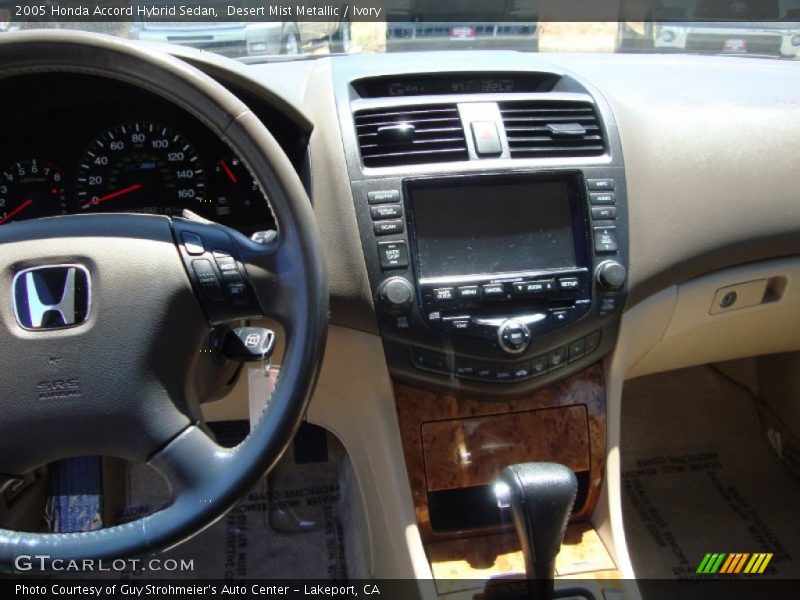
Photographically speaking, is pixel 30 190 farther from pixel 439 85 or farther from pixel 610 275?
pixel 610 275

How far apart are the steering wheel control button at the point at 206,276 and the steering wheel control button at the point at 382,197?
366 mm

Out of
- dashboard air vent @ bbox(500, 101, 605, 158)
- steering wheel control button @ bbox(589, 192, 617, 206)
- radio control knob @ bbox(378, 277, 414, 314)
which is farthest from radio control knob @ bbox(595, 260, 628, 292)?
radio control knob @ bbox(378, 277, 414, 314)

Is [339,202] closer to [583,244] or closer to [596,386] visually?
[583,244]

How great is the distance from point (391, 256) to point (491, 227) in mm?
194

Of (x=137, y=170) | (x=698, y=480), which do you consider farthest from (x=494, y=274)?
(x=698, y=480)

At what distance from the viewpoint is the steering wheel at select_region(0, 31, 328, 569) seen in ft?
3.28

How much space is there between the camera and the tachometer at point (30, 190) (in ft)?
4.58

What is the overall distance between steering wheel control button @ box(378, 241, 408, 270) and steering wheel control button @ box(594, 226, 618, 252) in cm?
35

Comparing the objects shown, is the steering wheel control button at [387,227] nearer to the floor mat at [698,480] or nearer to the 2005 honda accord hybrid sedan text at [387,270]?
the 2005 honda accord hybrid sedan text at [387,270]

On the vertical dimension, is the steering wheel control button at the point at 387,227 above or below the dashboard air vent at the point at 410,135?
below

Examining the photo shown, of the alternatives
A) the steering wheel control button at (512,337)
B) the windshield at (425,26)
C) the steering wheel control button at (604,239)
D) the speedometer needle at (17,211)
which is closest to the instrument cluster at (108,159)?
the speedometer needle at (17,211)

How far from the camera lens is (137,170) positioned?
140 cm

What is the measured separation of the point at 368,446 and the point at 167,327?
0.56m

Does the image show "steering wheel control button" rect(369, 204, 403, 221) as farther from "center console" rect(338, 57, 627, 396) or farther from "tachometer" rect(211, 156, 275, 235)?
"tachometer" rect(211, 156, 275, 235)
